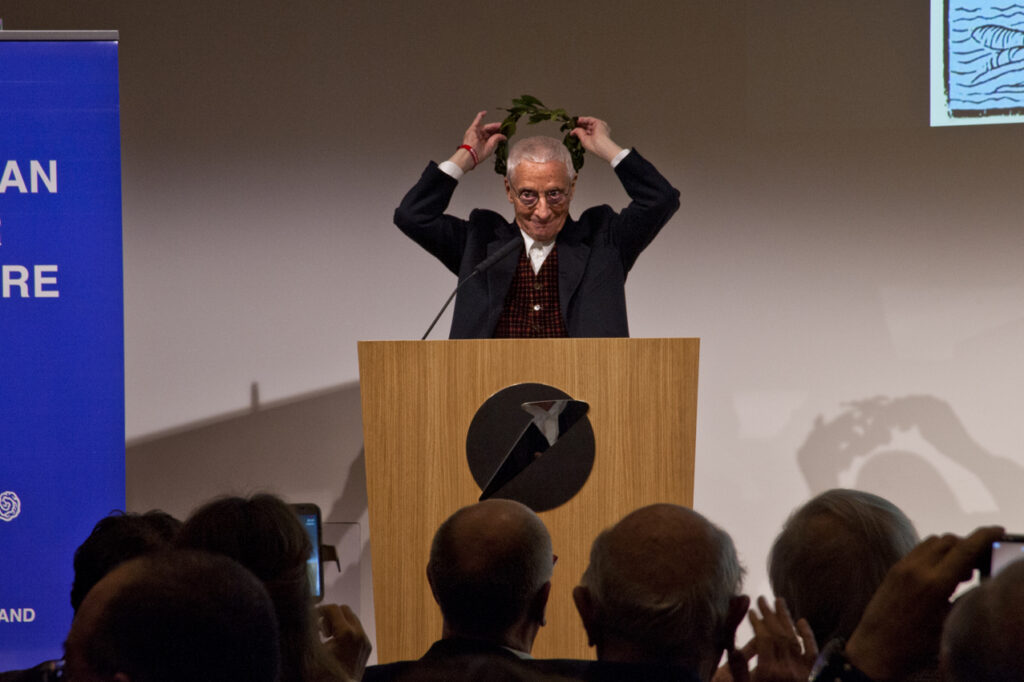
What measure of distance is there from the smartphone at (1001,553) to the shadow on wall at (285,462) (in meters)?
3.02

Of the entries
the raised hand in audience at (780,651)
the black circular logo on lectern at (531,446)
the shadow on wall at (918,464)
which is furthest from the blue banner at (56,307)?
the shadow on wall at (918,464)

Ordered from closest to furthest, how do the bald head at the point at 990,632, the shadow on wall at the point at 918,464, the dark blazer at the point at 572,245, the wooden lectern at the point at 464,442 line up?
the bald head at the point at 990,632 → the wooden lectern at the point at 464,442 → the dark blazer at the point at 572,245 → the shadow on wall at the point at 918,464

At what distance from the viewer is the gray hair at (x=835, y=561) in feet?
4.53

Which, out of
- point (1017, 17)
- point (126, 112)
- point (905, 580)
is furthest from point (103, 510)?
point (1017, 17)

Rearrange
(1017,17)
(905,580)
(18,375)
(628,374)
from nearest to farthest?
(905,580) < (628,374) < (18,375) < (1017,17)

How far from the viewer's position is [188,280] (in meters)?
4.22

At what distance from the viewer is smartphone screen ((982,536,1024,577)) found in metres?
1.26

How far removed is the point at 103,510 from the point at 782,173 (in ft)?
8.58

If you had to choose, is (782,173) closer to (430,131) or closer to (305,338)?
(430,131)

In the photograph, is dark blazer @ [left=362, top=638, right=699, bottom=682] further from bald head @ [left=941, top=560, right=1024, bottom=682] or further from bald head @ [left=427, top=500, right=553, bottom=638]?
bald head @ [left=941, top=560, right=1024, bottom=682]

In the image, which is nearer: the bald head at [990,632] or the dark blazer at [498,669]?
the bald head at [990,632]

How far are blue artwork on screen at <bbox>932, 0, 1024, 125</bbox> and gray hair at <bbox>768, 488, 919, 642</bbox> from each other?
9.67 feet

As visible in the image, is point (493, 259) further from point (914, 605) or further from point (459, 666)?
point (914, 605)

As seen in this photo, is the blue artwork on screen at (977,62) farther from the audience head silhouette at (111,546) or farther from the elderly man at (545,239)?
the audience head silhouette at (111,546)
